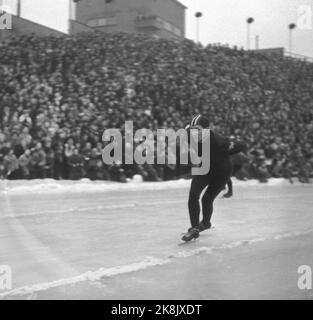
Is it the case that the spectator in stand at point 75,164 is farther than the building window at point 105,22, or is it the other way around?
the building window at point 105,22

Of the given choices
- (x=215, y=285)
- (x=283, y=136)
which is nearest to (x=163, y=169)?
(x=283, y=136)

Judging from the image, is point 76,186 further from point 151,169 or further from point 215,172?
point 215,172

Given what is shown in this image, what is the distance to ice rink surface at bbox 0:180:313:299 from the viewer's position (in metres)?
4.50

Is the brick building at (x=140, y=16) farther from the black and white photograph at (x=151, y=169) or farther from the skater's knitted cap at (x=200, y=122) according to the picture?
the skater's knitted cap at (x=200, y=122)

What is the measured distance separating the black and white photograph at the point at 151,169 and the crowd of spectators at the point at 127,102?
5 cm

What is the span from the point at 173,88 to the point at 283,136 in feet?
13.1

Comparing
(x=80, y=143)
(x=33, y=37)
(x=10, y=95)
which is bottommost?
A: (x=80, y=143)

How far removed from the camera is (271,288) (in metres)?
4.59

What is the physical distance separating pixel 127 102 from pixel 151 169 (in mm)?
2414

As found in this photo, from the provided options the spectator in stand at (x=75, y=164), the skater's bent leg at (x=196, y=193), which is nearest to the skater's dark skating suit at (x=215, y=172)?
the skater's bent leg at (x=196, y=193)

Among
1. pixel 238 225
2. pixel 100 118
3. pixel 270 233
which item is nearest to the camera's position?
pixel 270 233

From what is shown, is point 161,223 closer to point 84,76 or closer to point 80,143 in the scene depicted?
point 80,143

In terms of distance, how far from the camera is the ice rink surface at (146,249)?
4496 mm

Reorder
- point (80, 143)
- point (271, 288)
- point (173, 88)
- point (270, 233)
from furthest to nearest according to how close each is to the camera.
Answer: point (173, 88) → point (80, 143) → point (270, 233) → point (271, 288)
